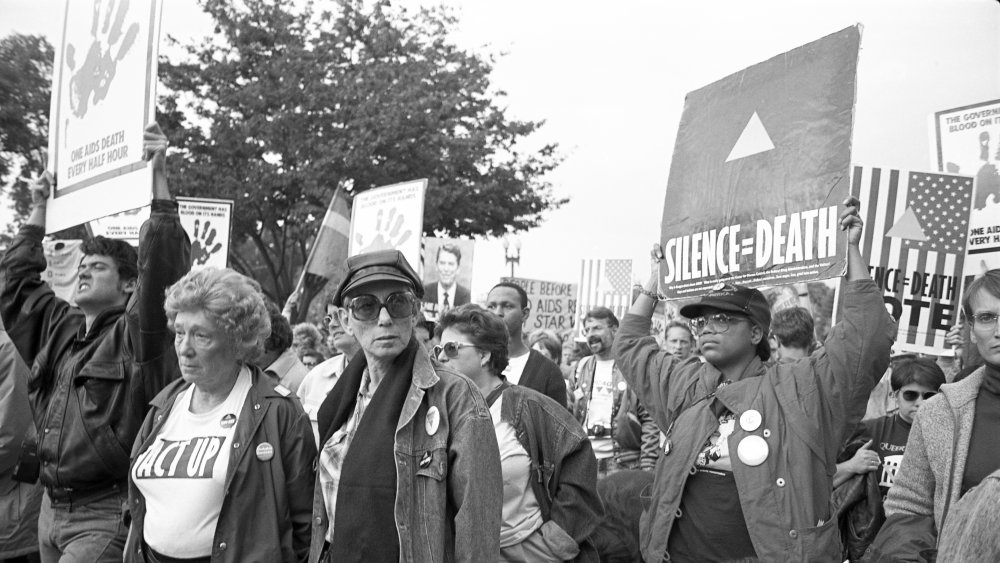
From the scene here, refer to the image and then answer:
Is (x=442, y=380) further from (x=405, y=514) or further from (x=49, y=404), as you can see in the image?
(x=49, y=404)

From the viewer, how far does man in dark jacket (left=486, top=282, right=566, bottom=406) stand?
6.01m

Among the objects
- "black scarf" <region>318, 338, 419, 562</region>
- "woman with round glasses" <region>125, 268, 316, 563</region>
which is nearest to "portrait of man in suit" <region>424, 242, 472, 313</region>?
"woman with round glasses" <region>125, 268, 316, 563</region>

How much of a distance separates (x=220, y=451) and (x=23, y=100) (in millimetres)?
18760

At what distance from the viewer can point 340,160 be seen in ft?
79.9

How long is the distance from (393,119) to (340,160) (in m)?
1.58

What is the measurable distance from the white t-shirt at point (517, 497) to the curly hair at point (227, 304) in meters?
1.08

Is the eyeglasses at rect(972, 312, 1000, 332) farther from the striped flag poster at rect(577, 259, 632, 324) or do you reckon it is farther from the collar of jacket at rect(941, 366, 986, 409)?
the striped flag poster at rect(577, 259, 632, 324)

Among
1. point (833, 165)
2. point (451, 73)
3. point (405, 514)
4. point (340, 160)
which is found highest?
point (451, 73)

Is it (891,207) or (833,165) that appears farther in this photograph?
(891,207)

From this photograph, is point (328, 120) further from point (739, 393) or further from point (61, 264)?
point (739, 393)

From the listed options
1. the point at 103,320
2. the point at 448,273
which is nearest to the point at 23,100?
the point at 448,273

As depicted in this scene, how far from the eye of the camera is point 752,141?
4684mm

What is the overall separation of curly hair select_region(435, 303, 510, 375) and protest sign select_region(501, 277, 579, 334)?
1085cm

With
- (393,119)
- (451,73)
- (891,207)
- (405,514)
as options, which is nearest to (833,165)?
(405,514)
